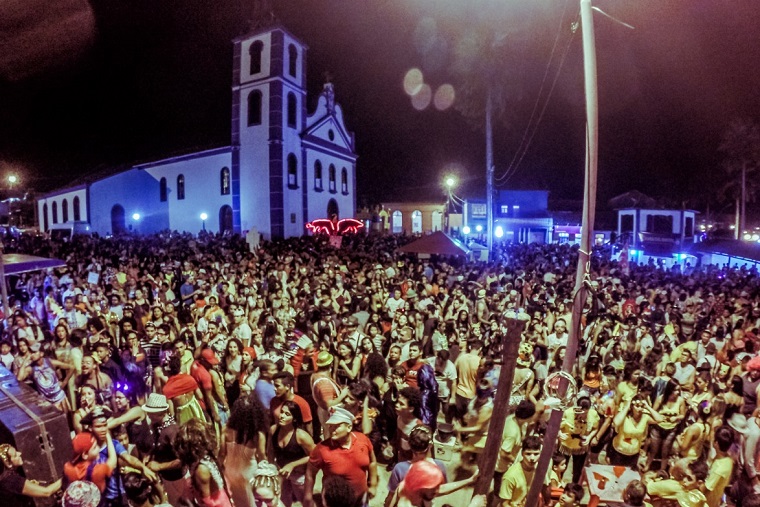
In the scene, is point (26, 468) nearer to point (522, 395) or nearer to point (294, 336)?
point (294, 336)

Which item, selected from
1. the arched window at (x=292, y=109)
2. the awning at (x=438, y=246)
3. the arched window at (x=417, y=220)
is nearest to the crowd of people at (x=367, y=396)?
the awning at (x=438, y=246)

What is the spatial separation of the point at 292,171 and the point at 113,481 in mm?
28459

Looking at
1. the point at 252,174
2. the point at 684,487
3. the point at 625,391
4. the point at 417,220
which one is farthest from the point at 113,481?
the point at 417,220

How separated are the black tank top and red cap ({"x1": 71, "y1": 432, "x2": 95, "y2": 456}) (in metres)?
1.49

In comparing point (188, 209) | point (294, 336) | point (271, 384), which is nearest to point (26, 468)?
point (271, 384)

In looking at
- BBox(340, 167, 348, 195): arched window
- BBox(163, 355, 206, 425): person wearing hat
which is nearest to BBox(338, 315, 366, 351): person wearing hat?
BBox(163, 355, 206, 425): person wearing hat

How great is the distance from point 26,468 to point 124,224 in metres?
33.6

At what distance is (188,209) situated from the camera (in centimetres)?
3328

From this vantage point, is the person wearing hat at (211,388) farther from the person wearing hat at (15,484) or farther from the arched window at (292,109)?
the arched window at (292,109)

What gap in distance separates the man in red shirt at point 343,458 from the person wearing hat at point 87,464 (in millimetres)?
1665

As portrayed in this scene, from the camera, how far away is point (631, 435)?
5223 millimetres

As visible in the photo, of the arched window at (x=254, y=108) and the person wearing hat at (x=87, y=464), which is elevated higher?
the arched window at (x=254, y=108)

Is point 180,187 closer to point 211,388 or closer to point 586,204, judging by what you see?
point 211,388

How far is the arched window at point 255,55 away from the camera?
100 ft
